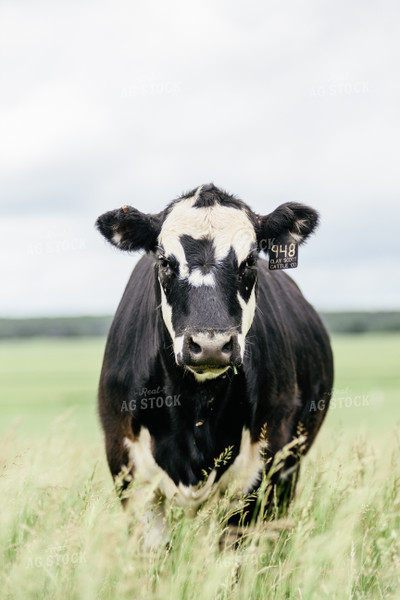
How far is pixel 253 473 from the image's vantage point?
213 inches

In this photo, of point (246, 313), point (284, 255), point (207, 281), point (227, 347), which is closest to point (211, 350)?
point (227, 347)

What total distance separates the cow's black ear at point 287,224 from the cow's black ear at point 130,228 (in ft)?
2.55

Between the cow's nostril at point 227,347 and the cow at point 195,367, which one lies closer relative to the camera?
the cow's nostril at point 227,347

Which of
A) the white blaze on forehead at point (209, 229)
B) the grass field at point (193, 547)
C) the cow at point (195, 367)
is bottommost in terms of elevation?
the grass field at point (193, 547)

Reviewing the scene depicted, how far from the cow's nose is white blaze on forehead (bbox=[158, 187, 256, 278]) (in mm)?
569

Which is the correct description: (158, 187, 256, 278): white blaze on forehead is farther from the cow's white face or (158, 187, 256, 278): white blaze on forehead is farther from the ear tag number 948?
the ear tag number 948

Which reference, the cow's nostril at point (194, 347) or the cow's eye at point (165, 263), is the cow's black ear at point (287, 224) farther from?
the cow's nostril at point (194, 347)

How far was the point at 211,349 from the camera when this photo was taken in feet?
14.2

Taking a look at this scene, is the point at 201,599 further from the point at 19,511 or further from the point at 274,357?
the point at 274,357

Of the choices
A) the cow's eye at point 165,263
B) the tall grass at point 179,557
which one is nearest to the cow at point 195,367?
the cow's eye at point 165,263

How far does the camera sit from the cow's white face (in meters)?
4.42

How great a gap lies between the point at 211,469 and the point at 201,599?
1452mm

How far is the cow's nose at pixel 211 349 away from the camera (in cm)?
432

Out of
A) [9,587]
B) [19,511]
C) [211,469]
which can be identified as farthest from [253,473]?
[9,587]
